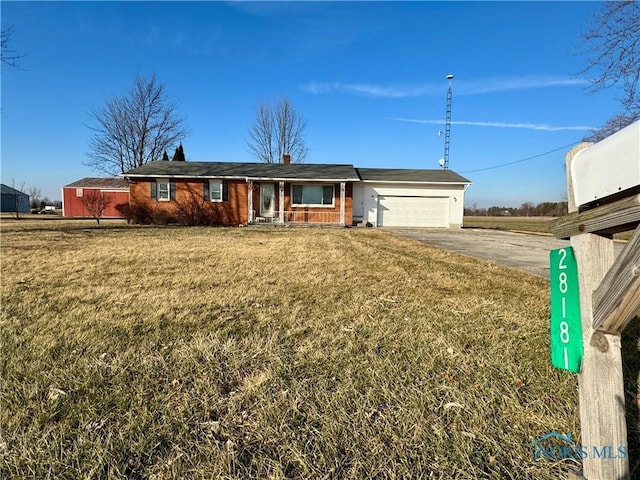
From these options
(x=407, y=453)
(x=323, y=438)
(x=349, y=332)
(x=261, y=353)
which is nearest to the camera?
(x=407, y=453)

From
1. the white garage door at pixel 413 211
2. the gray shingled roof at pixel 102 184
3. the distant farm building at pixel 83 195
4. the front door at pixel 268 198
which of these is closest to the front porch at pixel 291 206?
the front door at pixel 268 198

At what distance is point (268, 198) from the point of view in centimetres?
2084

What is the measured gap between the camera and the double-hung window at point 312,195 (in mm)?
20562

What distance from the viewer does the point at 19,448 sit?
62.9 inches

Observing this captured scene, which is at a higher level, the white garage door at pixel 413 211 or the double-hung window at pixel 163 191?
the double-hung window at pixel 163 191

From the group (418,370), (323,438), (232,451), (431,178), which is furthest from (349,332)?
(431,178)

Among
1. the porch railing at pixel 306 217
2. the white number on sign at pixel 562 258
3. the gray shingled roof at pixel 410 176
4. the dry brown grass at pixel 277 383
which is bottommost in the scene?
the dry brown grass at pixel 277 383

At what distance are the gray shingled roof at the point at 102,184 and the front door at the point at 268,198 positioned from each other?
21525mm

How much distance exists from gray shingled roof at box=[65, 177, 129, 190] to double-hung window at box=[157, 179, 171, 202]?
18.1 m

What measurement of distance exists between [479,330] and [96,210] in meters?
23.6

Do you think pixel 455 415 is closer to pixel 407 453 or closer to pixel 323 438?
pixel 407 453

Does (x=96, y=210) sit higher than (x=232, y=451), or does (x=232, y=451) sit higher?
(x=96, y=210)

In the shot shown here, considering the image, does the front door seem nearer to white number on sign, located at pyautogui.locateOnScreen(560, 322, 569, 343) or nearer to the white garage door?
the white garage door

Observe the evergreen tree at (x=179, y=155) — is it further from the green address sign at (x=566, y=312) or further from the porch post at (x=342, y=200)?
the green address sign at (x=566, y=312)
